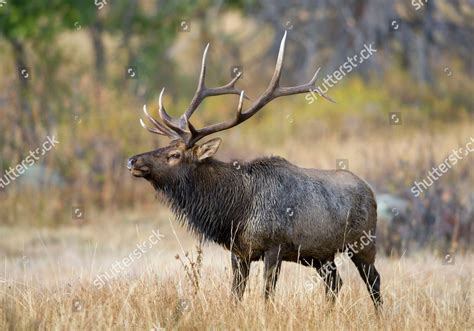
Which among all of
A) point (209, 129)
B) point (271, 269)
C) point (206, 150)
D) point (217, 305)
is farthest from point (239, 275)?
point (209, 129)

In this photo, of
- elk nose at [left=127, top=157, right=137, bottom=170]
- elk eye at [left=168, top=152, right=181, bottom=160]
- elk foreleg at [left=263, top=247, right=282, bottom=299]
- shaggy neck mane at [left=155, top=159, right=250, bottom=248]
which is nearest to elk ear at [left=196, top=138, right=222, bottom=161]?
shaggy neck mane at [left=155, top=159, right=250, bottom=248]

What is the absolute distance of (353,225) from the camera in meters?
9.18

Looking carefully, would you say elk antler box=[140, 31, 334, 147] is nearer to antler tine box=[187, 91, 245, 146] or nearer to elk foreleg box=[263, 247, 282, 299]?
antler tine box=[187, 91, 245, 146]

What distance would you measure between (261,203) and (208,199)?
1.79 feet

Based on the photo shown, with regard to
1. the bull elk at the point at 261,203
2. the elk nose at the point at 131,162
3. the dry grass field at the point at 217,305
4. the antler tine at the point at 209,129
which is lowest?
the dry grass field at the point at 217,305

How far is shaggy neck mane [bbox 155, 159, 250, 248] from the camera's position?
895 cm

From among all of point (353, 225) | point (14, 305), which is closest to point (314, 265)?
point (353, 225)

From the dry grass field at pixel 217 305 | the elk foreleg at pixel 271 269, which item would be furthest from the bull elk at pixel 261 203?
the dry grass field at pixel 217 305

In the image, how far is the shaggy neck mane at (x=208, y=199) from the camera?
8953mm

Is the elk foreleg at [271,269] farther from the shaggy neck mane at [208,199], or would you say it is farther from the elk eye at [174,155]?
the elk eye at [174,155]

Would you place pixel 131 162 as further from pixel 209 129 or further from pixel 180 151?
pixel 209 129

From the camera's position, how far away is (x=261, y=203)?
8.89 m

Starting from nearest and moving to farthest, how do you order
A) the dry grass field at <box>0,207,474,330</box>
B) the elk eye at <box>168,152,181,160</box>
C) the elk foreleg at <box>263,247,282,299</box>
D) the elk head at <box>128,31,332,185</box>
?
the dry grass field at <box>0,207,474,330</box>, the elk foreleg at <box>263,247,282,299</box>, the elk head at <box>128,31,332,185</box>, the elk eye at <box>168,152,181,160</box>

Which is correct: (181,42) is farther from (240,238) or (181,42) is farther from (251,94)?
(240,238)
